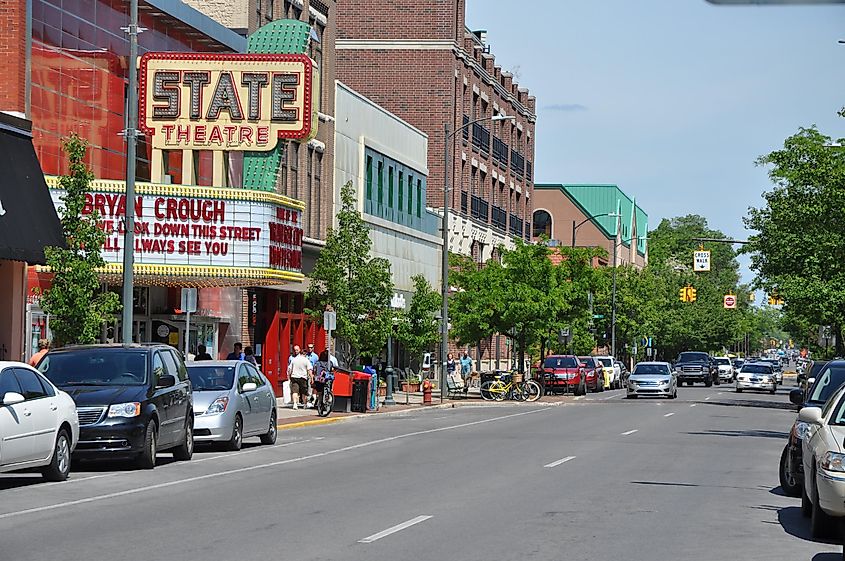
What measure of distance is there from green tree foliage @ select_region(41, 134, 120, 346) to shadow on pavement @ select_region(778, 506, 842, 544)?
14.1 metres

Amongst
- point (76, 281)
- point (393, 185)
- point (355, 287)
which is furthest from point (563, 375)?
point (76, 281)

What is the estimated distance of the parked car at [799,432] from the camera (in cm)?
1653

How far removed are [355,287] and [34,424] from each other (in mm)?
24772

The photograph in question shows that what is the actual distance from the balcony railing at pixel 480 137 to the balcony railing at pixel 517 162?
7197 millimetres

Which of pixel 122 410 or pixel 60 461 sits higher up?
pixel 122 410

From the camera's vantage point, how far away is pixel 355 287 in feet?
139

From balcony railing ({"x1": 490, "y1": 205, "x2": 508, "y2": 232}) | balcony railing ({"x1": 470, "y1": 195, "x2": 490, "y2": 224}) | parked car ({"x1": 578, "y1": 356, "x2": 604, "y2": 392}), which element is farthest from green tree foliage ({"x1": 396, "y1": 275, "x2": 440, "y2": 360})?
balcony railing ({"x1": 490, "y1": 205, "x2": 508, "y2": 232})

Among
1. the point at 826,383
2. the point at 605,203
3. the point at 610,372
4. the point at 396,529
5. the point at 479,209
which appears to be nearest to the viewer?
the point at 396,529

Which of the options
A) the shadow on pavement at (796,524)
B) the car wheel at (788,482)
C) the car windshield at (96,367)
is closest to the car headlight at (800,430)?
the shadow on pavement at (796,524)

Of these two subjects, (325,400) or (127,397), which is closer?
(127,397)

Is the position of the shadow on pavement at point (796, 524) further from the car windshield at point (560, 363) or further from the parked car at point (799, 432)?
the car windshield at point (560, 363)

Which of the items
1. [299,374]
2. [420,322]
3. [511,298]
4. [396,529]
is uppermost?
[511,298]

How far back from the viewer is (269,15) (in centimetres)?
4406

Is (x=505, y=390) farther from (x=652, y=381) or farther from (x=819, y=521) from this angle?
(x=819, y=521)
